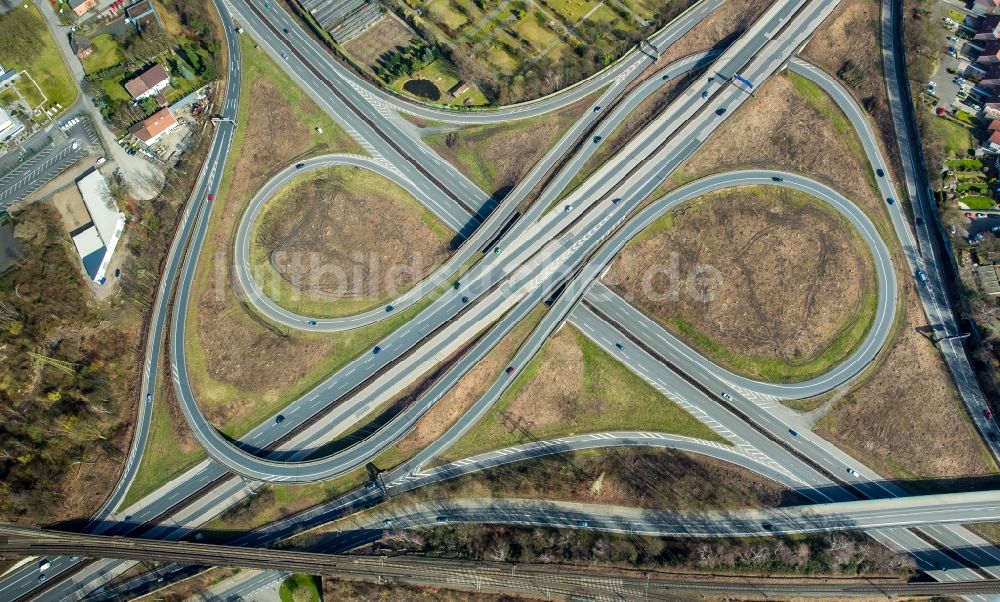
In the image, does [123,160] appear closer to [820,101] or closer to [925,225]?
[820,101]

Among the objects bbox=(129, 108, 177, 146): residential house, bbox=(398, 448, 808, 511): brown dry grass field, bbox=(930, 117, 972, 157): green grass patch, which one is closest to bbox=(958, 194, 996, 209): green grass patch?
bbox=(930, 117, 972, 157): green grass patch

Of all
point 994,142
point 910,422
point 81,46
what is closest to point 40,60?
point 81,46

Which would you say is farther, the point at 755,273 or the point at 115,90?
the point at 115,90

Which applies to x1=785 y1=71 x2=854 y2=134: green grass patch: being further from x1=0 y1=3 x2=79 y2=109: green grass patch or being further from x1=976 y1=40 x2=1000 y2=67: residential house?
x1=0 y1=3 x2=79 y2=109: green grass patch

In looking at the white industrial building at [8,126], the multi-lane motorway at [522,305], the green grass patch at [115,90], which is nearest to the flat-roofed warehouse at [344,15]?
the multi-lane motorway at [522,305]

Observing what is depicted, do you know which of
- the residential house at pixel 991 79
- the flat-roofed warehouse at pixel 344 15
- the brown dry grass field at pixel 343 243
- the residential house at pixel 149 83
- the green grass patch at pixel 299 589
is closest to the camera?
the green grass patch at pixel 299 589

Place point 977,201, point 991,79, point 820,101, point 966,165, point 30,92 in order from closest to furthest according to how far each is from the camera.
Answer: point 977,201 < point 966,165 < point 820,101 < point 991,79 < point 30,92

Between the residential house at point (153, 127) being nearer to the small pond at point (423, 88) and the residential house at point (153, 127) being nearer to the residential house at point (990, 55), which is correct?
the small pond at point (423, 88)
